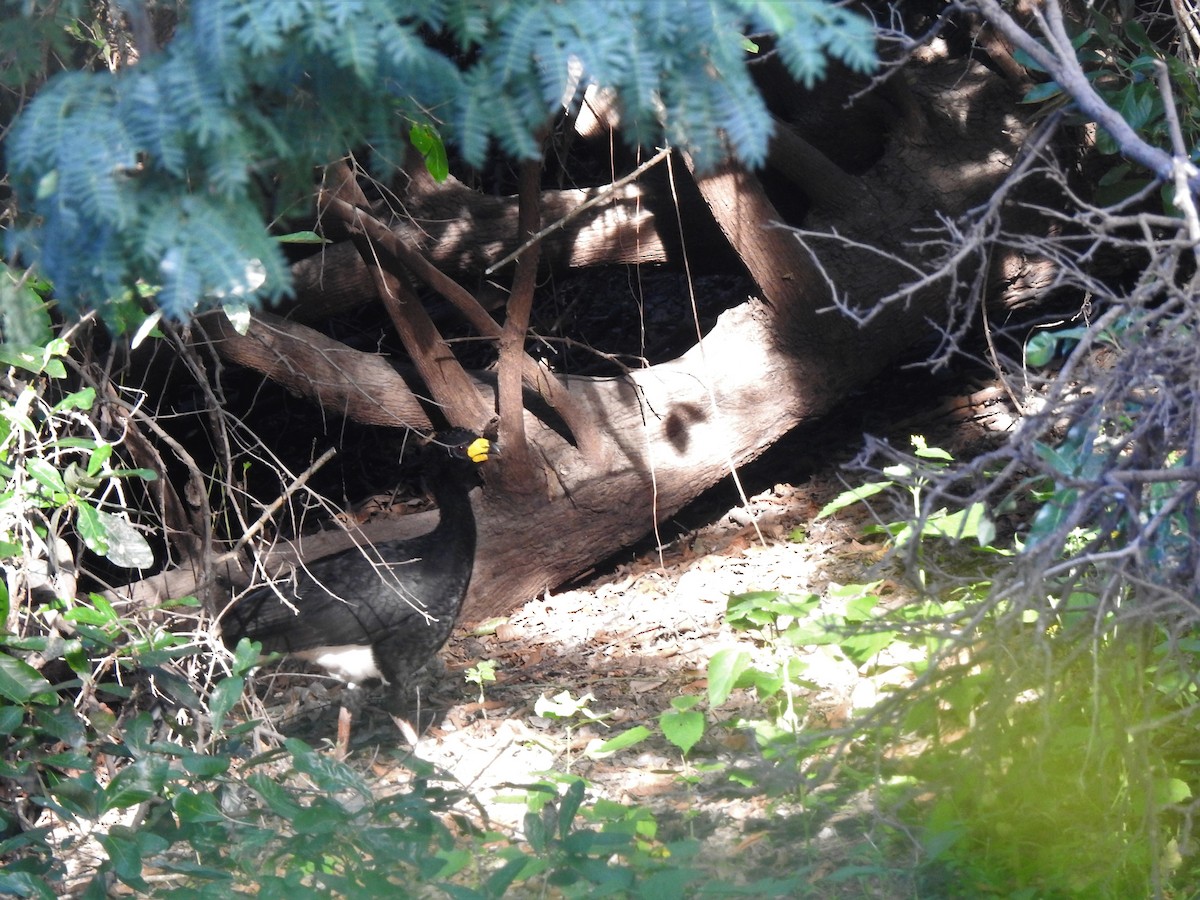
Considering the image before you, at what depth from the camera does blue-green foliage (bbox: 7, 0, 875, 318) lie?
1.26 metres

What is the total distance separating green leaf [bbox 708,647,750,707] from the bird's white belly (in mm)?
2246

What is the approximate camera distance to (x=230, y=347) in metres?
4.43

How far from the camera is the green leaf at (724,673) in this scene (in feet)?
10.0

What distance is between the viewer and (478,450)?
4.83 metres

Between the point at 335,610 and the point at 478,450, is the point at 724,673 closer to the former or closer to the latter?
the point at 478,450

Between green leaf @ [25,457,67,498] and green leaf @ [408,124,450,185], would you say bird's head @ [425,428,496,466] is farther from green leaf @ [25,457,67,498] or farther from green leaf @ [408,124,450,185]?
green leaf @ [25,457,67,498]

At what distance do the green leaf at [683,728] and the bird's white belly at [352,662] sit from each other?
2.16 meters

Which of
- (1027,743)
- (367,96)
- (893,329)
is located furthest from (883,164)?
(367,96)

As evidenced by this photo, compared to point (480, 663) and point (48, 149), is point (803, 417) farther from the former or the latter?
point (48, 149)

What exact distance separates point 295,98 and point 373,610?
373 cm

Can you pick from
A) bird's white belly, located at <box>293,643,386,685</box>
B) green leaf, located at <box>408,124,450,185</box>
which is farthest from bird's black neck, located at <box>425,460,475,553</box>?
green leaf, located at <box>408,124,450,185</box>

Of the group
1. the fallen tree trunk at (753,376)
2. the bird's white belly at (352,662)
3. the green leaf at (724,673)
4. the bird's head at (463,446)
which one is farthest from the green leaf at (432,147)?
the bird's white belly at (352,662)

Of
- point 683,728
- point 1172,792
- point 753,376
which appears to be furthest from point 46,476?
point 753,376

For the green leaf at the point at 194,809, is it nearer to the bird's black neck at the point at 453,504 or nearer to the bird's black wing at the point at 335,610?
the bird's black wing at the point at 335,610
